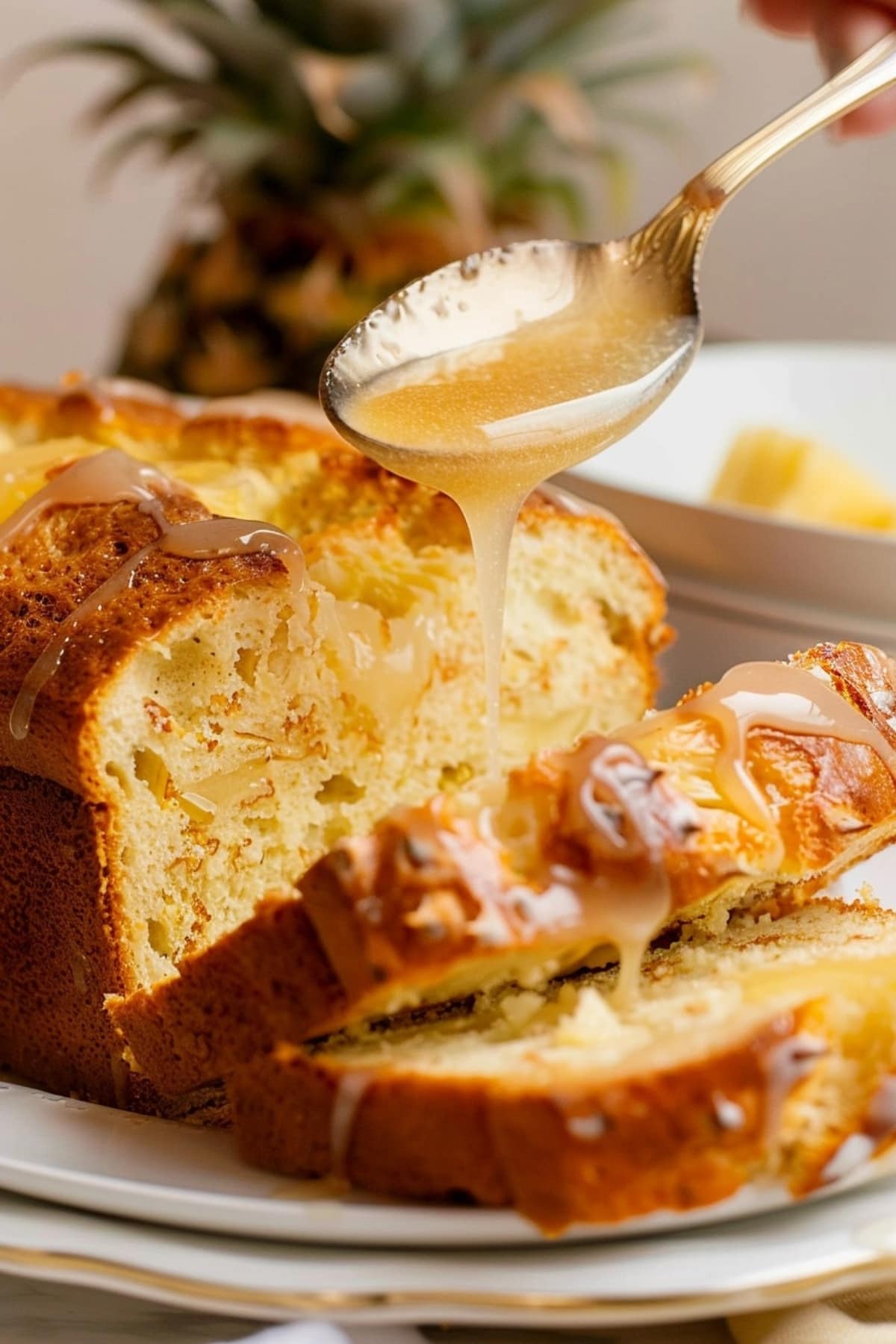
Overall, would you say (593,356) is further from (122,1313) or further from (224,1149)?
(122,1313)

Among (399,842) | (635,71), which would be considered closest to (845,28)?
(399,842)

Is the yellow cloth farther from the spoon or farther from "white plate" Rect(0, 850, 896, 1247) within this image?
the spoon

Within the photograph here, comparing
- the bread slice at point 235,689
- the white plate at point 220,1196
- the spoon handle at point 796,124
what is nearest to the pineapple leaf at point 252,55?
the bread slice at point 235,689

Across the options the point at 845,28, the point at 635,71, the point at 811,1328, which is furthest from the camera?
the point at 635,71

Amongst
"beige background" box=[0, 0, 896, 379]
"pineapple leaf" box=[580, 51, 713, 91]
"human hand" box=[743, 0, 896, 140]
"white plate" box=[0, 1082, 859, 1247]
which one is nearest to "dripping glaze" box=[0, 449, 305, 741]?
"white plate" box=[0, 1082, 859, 1247]

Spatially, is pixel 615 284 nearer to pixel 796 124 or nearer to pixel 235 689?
pixel 796 124

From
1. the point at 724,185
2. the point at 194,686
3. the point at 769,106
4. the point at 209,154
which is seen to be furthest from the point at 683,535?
the point at 769,106
